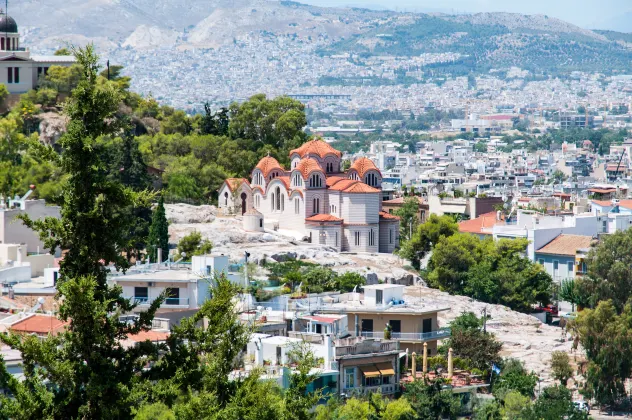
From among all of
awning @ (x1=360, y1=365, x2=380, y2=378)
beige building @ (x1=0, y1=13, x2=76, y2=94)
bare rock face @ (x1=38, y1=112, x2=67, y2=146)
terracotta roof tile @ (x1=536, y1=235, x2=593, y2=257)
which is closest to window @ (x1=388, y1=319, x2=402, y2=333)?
awning @ (x1=360, y1=365, x2=380, y2=378)

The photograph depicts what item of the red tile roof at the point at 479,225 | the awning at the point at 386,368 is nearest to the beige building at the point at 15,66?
the red tile roof at the point at 479,225

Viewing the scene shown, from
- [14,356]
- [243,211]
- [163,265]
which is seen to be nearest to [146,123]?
[243,211]

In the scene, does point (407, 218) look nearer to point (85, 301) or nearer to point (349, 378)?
point (349, 378)

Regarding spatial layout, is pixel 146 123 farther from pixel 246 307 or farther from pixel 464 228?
pixel 246 307

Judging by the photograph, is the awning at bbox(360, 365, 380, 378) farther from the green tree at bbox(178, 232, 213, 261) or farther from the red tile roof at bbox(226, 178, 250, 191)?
the red tile roof at bbox(226, 178, 250, 191)

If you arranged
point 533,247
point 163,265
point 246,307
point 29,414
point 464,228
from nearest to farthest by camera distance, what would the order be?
point 29,414 → point 246,307 → point 163,265 → point 533,247 → point 464,228

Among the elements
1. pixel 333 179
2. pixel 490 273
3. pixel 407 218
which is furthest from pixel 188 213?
pixel 407 218
